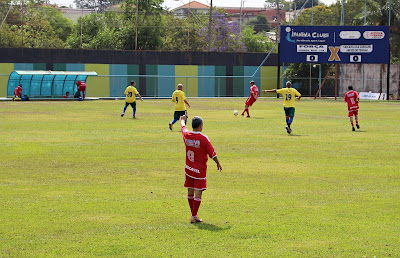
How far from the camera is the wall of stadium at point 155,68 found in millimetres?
61500

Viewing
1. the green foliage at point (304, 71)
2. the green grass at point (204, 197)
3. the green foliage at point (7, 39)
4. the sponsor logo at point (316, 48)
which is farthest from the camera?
the green foliage at point (7, 39)

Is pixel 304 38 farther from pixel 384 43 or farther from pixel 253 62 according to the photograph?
pixel 253 62

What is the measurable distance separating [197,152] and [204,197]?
7.80 feet

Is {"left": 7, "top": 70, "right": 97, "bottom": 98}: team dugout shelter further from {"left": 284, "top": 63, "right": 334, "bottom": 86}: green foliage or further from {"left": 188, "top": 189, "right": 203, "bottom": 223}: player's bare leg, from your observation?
{"left": 188, "top": 189, "right": 203, "bottom": 223}: player's bare leg

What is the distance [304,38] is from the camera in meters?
57.2

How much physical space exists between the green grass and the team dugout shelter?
33080 mm

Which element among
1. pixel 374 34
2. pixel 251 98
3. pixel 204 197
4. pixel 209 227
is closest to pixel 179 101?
pixel 251 98

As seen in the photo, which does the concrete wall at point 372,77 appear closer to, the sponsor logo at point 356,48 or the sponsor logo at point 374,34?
the sponsor logo at point 356,48

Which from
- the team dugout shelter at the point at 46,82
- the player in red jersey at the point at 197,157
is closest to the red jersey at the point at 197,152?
the player in red jersey at the point at 197,157

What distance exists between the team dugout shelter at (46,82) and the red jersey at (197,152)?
46.1 meters

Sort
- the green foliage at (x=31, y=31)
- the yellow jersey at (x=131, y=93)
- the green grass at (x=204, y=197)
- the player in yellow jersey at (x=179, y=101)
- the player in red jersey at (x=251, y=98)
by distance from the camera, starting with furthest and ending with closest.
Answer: the green foliage at (x=31, y=31) → the player in red jersey at (x=251, y=98) → the yellow jersey at (x=131, y=93) → the player in yellow jersey at (x=179, y=101) → the green grass at (x=204, y=197)

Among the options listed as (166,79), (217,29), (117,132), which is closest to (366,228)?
(117,132)

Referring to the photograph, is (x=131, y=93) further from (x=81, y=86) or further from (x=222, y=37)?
(x=222, y=37)

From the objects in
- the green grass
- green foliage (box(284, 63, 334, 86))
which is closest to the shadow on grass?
the green grass
